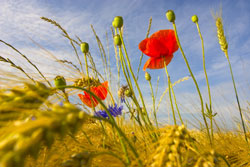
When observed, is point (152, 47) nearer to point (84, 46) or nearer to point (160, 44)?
point (160, 44)

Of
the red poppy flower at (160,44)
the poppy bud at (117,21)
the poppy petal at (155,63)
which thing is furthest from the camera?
the poppy petal at (155,63)

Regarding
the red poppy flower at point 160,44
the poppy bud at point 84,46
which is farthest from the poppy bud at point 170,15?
the poppy bud at point 84,46

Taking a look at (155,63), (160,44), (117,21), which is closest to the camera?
(117,21)

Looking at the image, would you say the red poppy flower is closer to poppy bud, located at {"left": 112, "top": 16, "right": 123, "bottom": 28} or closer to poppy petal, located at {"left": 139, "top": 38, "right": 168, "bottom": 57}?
→ poppy petal, located at {"left": 139, "top": 38, "right": 168, "bottom": 57}

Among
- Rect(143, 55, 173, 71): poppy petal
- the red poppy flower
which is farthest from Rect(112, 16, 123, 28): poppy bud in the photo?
Rect(143, 55, 173, 71): poppy petal

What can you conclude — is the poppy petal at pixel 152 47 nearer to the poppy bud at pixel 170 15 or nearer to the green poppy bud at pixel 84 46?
the poppy bud at pixel 170 15

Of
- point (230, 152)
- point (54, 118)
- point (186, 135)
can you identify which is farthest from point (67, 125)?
point (230, 152)

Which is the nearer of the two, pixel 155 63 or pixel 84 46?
pixel 84 46

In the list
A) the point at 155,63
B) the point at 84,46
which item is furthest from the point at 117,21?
the point at 155,63

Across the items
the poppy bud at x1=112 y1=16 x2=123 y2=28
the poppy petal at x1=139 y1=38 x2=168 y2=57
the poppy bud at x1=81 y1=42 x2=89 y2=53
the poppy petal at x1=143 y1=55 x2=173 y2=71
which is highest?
the poppy bud at x1=112 y1=16 x2=123 y2=28

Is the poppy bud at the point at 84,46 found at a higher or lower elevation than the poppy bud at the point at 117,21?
lower

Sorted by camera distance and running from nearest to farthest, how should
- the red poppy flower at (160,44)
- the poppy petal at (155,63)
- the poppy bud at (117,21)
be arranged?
the poppy bud at (117,21) < the red poppy flower at (160,44) < the poppy petal at (155,63)

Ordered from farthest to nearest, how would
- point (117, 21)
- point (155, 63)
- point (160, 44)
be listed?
1. point (155, 63)
2. point (160, 44)
3. point (117, 21)

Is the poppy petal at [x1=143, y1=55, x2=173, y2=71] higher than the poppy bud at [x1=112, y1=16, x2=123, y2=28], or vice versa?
the poppy bud at [x1=112, y1=16, x2=123, y2=28]
